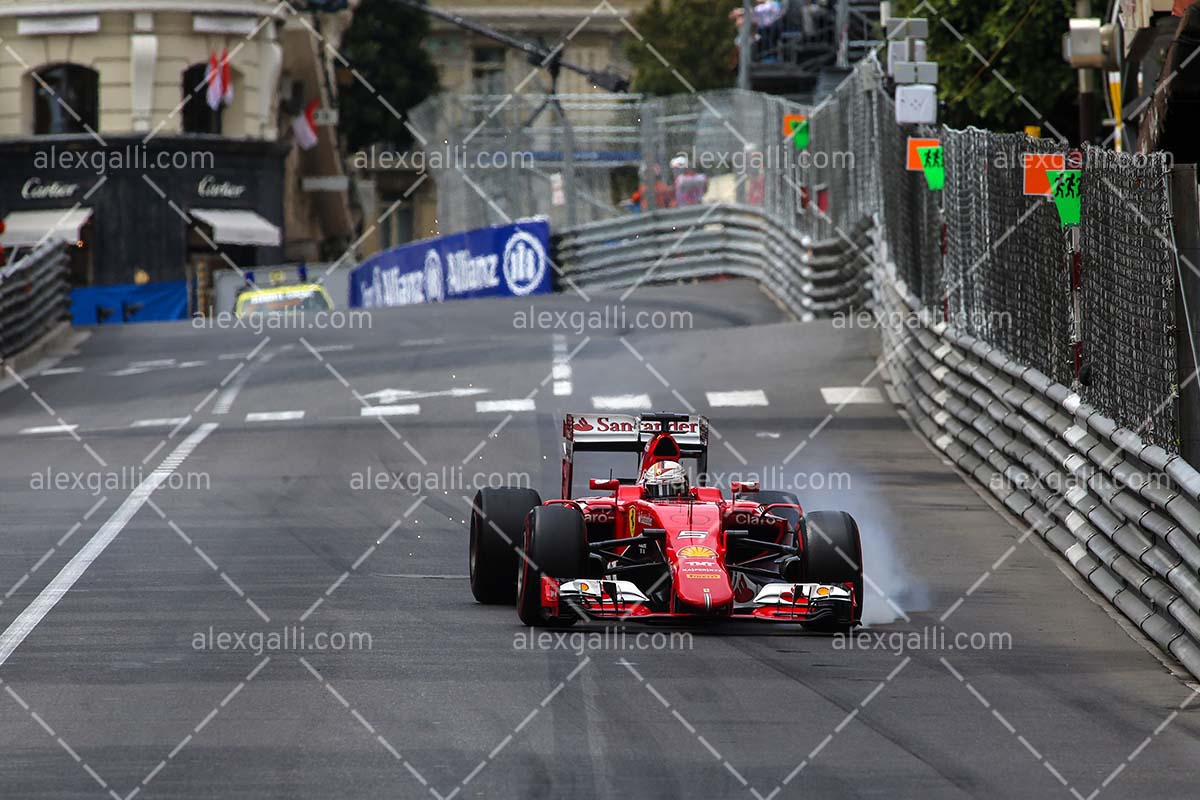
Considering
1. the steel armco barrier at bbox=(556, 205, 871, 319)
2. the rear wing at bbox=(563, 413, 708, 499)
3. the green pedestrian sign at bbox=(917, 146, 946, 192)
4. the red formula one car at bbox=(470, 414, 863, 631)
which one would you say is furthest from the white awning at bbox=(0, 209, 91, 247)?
the red formula one car at bbox=(470, 414, 863, 631)

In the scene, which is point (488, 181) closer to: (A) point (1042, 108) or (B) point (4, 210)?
(A) point (1042, 108)

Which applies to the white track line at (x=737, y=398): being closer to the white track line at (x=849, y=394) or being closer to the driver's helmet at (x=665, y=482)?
the white track line at (x=849, y=394)

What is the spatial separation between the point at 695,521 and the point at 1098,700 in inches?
93.6

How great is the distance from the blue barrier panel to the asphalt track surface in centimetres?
2721

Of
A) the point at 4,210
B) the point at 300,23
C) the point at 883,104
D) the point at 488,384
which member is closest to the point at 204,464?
the point at 488,384

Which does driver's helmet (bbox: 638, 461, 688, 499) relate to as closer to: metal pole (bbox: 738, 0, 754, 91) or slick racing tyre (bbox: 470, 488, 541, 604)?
slick racing tyre (bbox: 470, 488, 541, 604)

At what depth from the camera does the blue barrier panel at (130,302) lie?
47375 mm

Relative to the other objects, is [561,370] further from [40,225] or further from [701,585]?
[40,225]

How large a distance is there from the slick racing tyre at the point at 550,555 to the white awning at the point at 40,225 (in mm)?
40422

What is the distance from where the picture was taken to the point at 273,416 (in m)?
21.2

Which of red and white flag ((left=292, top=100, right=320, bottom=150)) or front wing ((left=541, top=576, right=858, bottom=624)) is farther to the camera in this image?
red and white flag ((left=292, top=100, right=320, bottom=150))

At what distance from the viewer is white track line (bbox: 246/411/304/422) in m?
21.0

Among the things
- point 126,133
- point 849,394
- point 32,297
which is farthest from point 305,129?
point 849,394

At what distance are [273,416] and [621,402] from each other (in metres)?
3.49
